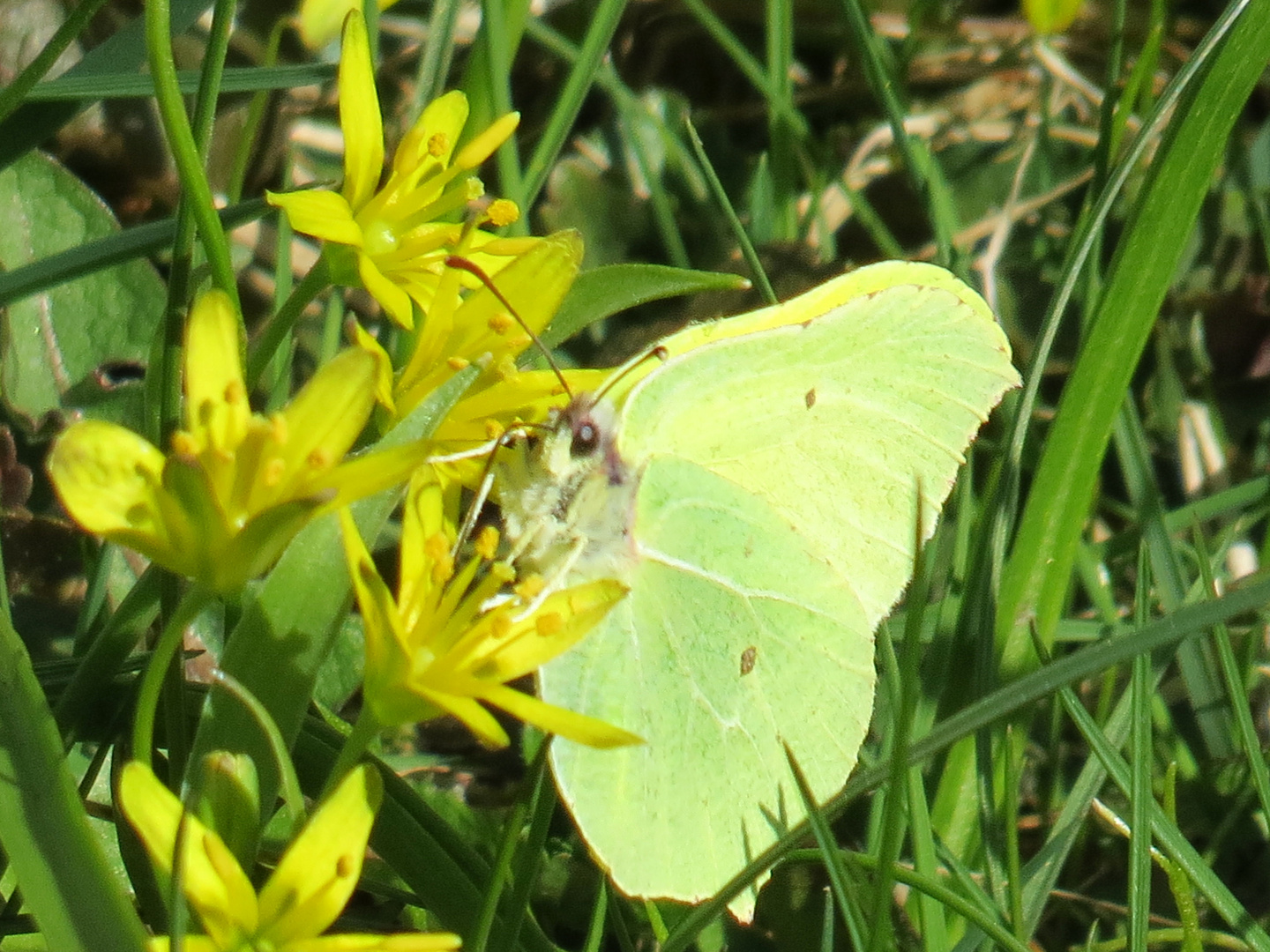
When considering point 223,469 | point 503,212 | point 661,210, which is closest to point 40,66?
point 503,212

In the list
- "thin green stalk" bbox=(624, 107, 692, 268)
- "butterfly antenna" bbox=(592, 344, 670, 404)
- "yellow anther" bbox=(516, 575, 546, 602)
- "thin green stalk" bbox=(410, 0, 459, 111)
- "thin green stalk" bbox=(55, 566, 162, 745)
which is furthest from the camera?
"thin green stalk" bbox=(624, 107, 692, 268)


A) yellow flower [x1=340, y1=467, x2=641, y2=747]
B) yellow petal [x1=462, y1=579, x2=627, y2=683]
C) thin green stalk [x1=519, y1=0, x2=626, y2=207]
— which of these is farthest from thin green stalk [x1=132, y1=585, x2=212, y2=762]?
thin green stalk [x1=519, y1=0, x2=626, y2=207]

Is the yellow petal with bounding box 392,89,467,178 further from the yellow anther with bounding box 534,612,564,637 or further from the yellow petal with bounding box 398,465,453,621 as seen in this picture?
the yellow anther with bounding box 534,612,564,637

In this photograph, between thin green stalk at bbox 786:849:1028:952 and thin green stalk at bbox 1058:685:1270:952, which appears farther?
thin green stalk at bbox 1058:685:1270:952

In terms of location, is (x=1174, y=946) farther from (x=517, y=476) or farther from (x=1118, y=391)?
(x=517, y=476)

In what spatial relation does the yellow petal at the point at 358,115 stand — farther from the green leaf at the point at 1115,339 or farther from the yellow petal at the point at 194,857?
the green leaf at the point at 1115,339

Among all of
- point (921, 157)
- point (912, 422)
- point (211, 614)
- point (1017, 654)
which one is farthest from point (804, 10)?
point (211, 614)

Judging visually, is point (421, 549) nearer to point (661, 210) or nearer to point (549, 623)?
point (549, 623)
